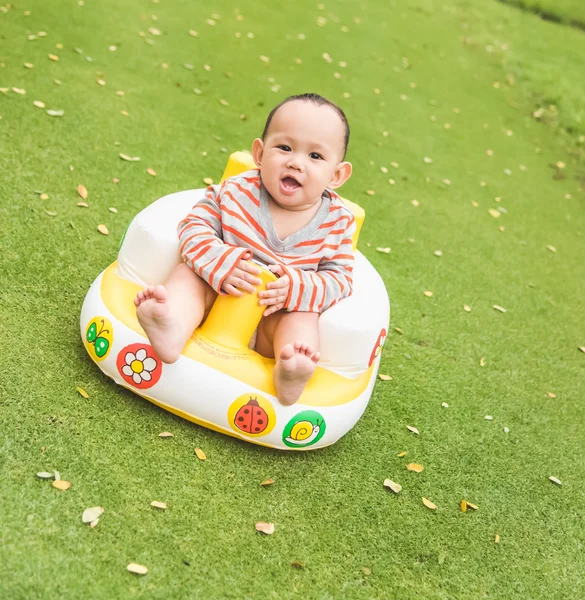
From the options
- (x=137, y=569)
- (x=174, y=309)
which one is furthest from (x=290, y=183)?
(x=137, y=569)

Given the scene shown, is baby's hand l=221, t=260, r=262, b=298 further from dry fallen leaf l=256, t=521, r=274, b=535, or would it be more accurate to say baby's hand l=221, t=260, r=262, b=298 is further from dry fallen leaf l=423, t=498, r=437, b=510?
dry fallen leaf l=423, t=498, r=437, b=510

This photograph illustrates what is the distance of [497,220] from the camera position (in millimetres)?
5793

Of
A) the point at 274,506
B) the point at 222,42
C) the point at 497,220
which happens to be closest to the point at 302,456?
the point at 274,506

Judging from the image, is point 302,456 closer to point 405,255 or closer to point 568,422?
point 568,422

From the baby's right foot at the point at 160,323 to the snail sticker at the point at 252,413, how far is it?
295 millimetres

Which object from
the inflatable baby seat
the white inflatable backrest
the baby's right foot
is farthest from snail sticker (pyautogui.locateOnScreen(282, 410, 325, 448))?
the baby's right foot

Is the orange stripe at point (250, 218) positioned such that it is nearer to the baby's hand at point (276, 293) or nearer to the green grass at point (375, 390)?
the baby's hand at point (276, 293)

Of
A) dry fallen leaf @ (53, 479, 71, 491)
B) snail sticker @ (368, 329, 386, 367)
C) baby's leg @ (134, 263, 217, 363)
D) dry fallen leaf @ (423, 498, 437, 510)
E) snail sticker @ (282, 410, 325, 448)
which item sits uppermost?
baby's leg @ (134, 263, 217, 363)

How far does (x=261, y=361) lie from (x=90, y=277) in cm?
109

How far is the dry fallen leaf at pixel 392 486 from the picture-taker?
2.84 m

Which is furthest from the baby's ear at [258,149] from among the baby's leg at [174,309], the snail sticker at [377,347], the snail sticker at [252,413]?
the snail sticker at [252,413]

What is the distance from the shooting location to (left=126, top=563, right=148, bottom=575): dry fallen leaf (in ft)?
7.00

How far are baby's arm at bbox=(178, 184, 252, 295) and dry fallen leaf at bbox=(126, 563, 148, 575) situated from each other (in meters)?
1.04

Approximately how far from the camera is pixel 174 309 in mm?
2650
